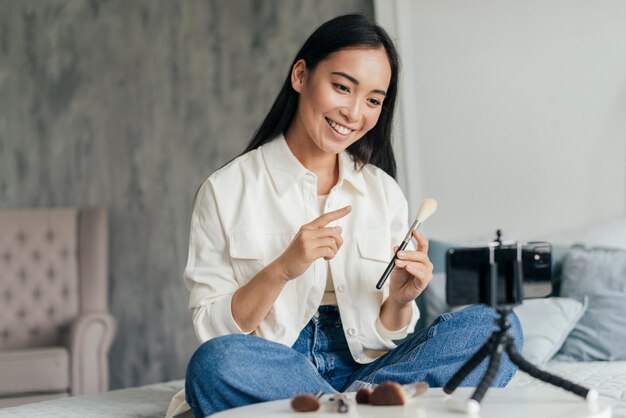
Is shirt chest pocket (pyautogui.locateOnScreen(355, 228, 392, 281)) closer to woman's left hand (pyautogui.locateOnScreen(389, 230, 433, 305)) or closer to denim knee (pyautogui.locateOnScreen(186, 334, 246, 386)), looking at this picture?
woman's left hand (pyautogui.locateOnScreen(389, 230, 433, 305))

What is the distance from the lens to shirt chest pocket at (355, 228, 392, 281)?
7.33ft

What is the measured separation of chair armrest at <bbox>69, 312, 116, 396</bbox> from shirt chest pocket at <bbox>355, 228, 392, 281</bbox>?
2143 millimetres

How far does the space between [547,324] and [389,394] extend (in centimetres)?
135

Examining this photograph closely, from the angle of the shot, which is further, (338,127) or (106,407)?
(106,407)

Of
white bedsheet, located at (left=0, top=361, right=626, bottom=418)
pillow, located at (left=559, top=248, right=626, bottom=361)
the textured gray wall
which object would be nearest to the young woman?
white bedsheet, located at (left=0, top=361, right=626, bottom=418)

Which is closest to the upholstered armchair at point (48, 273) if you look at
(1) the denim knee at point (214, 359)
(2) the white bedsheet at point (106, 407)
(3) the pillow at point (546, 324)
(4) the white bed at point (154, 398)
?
(4) the white bed at point (154, 398)

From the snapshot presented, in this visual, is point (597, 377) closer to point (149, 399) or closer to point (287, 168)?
point (287, 168)

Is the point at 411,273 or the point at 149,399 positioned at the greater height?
the point at 411,273

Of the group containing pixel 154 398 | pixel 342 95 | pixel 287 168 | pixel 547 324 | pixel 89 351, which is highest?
pixel 342 95

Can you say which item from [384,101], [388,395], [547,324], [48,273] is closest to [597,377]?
[547,324]

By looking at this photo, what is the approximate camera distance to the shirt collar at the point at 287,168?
2240 mm

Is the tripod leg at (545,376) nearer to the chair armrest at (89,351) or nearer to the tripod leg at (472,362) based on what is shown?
the tripod leg at (472,362)

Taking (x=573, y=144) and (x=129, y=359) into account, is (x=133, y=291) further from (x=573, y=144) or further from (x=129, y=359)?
(x=573, y=144)

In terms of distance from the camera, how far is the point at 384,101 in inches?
92.8
